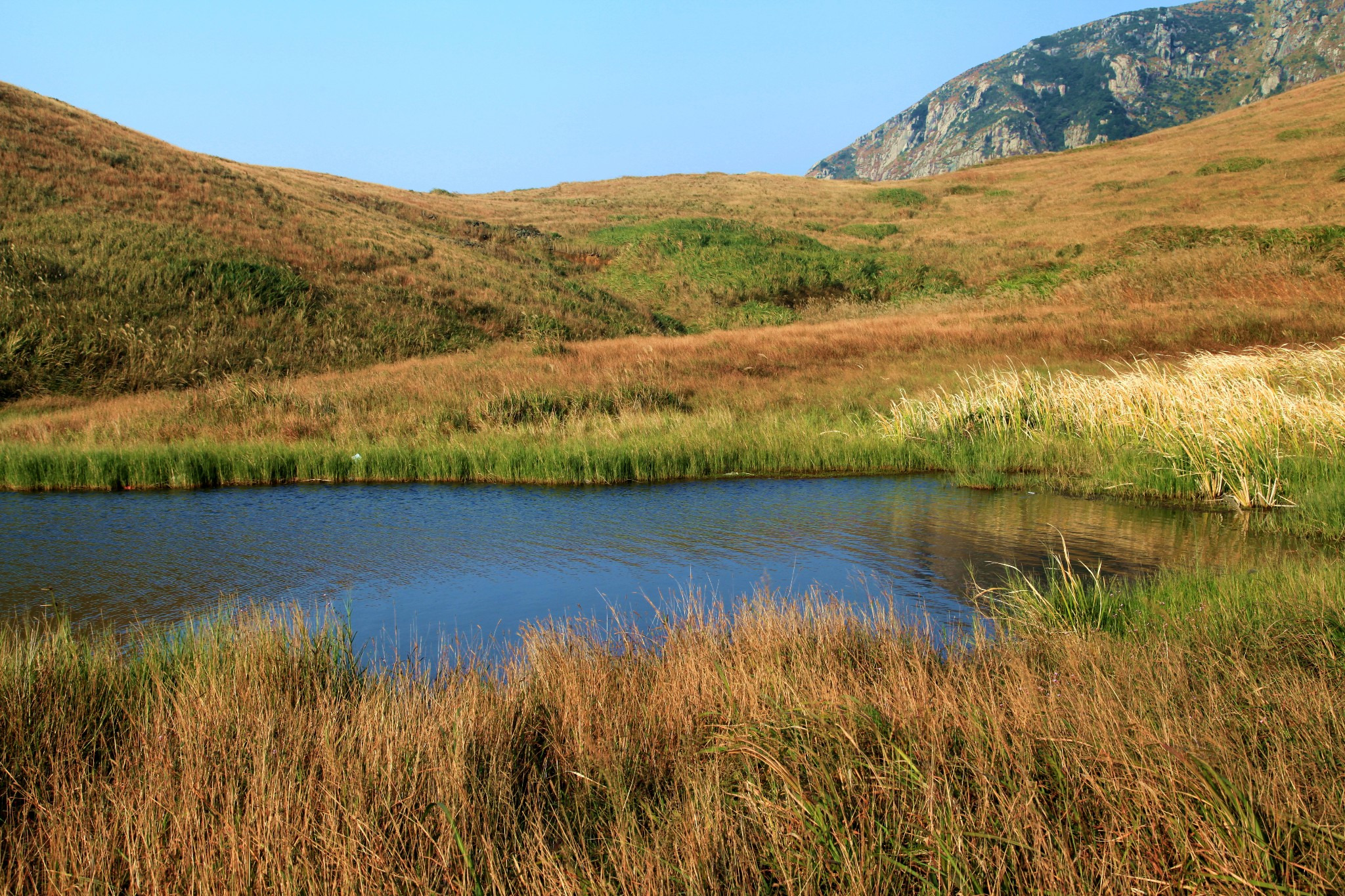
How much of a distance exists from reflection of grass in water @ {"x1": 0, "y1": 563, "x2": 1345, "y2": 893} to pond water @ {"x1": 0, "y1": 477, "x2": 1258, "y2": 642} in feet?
6.12

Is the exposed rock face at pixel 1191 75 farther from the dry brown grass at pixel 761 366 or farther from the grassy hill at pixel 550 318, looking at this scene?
the dry brown grass at pixel 761 366

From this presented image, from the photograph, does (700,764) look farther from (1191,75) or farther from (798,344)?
(1191,75)

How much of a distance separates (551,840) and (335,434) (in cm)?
1302

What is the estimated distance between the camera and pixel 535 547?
8.74m

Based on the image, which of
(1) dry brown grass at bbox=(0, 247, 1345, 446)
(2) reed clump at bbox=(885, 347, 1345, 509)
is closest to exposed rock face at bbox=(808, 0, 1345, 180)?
(1) dry brown grass at bbox=(0, 247, 1345, 446)

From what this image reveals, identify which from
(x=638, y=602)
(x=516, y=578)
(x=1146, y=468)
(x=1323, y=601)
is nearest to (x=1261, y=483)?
(x=1146, y=468)

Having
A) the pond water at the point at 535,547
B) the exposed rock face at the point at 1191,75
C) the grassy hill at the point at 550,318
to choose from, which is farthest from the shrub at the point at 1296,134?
the exposed rock face at the point at 1191,75

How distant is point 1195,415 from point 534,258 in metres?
35.6

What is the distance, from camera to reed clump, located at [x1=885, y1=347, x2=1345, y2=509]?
9867 millimetres

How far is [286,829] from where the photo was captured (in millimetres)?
2682

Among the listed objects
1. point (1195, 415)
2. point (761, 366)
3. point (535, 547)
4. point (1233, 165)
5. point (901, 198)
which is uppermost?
point (901, 198)

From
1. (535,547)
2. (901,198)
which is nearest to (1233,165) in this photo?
(901,198)

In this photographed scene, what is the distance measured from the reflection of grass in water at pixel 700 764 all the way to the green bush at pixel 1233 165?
162ft

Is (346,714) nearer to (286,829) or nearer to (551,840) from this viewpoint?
(286,829)
